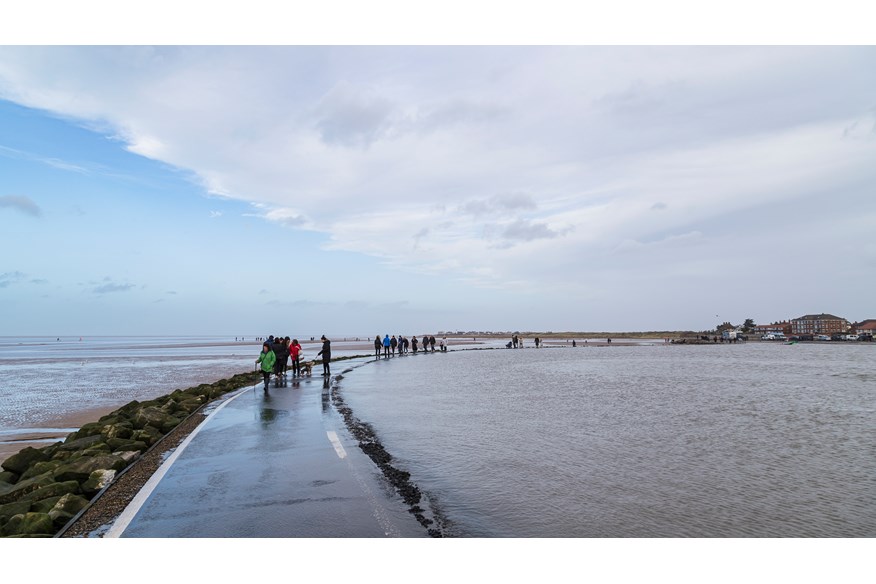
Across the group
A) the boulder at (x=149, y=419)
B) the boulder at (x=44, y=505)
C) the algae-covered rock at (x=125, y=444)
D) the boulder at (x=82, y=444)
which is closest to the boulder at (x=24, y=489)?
the boulder at (x=44, y=505)

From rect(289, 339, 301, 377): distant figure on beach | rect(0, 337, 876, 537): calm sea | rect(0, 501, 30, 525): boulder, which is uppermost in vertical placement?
rect(289, 339, 301, 377): distant figure on beach

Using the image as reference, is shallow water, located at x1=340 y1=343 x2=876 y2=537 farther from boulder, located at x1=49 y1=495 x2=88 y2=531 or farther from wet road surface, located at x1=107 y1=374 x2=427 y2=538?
A: boulder, located at x1=49 y1=495 x2=88 y2=531

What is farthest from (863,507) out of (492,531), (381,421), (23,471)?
(23,471)

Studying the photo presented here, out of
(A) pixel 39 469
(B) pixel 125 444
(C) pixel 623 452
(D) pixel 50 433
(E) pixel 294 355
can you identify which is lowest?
(D) pixel 50 433

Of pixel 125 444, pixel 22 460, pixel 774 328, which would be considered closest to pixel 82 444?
pixel 22 460

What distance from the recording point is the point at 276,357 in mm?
23391

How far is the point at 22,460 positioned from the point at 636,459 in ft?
39.0

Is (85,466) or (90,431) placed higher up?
(85,466)

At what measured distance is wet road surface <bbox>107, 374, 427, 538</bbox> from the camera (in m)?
5.70

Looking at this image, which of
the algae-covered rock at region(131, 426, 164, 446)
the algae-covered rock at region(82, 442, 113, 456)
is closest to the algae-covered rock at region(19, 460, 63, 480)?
the algae-covered rock at region(82, 442, 113, 456)

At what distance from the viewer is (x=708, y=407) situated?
58.0 feet

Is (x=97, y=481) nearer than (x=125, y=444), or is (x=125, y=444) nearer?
(x=97, y=481)

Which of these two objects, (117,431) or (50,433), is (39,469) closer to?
(117,431)
